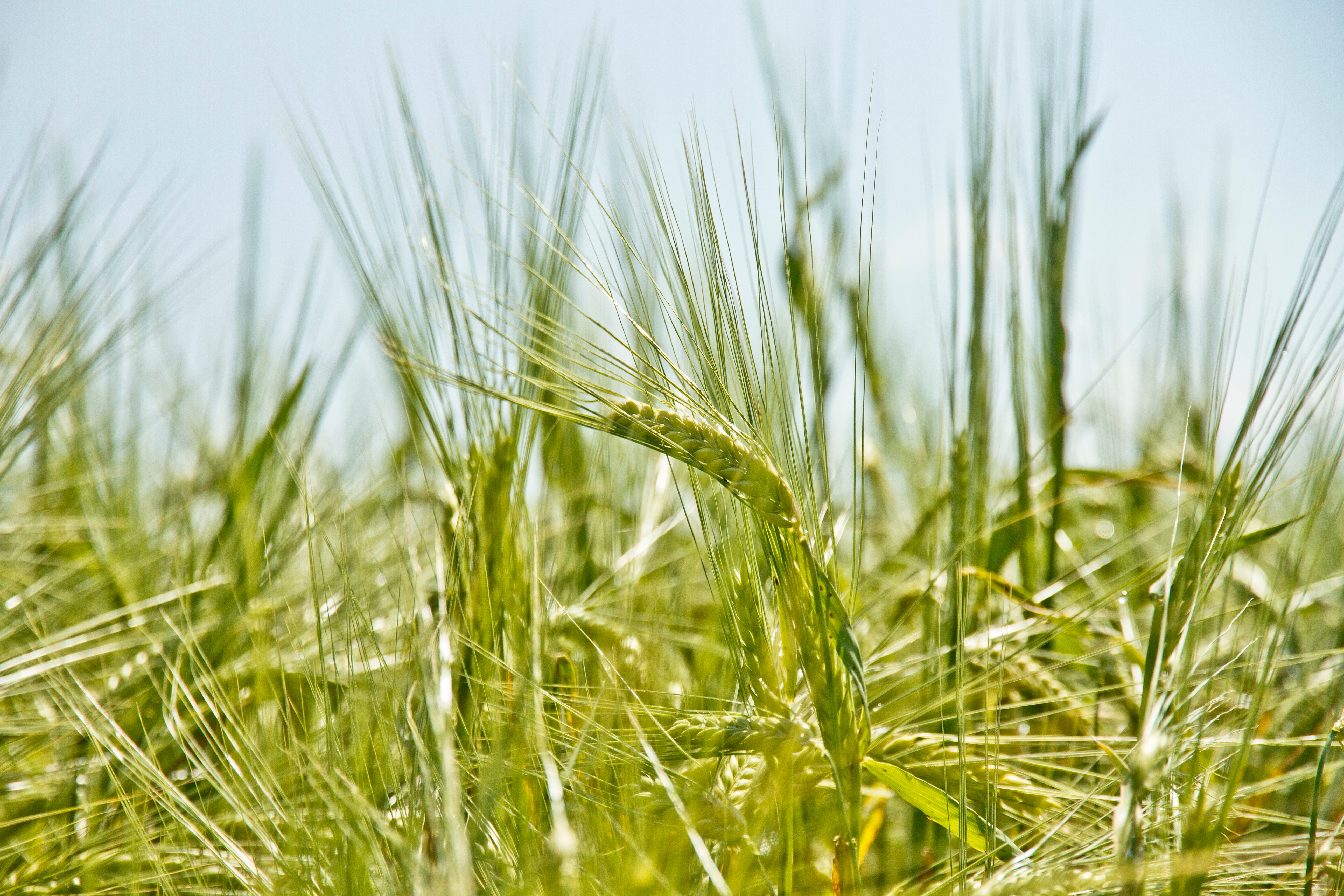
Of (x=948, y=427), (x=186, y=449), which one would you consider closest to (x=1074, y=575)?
(x=948, y=427)

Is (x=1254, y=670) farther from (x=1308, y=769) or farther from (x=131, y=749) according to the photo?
(x=131, y=749)

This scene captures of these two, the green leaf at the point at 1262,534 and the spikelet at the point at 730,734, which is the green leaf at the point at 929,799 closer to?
the spikelet at the point at 730,734

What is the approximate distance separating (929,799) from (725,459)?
0.60ft

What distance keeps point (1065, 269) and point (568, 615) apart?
1.51 ft

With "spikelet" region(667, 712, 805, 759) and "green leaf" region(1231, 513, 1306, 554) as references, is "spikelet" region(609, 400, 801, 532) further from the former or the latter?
"green leaf" region(1231, 513, 1306, 554)

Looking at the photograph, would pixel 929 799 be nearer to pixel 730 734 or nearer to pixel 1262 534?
pixel 730 734

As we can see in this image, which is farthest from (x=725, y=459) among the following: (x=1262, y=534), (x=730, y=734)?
(x=1262, y=534)

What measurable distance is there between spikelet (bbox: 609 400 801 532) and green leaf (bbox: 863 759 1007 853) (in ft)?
0.39

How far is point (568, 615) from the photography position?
0.39 metres

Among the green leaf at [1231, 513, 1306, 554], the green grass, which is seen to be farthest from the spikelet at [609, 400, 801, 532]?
the green leaf at [1231, 513, 1306, 554]

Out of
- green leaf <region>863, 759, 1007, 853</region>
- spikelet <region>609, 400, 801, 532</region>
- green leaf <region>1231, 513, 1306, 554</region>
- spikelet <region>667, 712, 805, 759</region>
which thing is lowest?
green leaf <region>863, 759, 1007, 853</region>

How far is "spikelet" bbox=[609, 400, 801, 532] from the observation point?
314 millimetres

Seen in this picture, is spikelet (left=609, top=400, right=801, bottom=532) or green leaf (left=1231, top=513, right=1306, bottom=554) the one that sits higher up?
spikelet (left=609, top=400, right=801, bottom=532)

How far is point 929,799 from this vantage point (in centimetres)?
35
